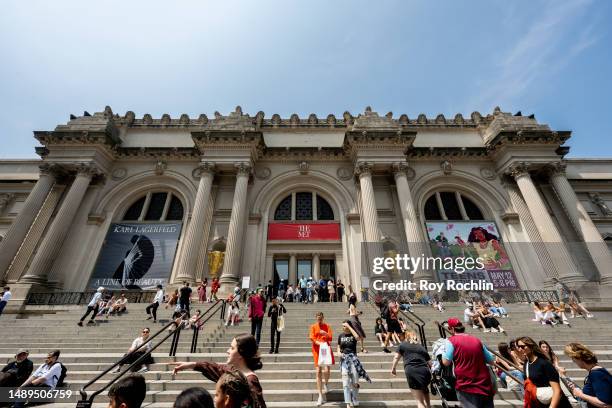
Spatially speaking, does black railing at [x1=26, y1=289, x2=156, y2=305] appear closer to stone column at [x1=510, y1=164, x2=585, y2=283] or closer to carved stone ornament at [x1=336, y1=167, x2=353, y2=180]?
carved stone ornament at [x1=336, y1=167, x2=353, y2=180]

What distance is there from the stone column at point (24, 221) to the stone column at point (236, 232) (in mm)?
11639

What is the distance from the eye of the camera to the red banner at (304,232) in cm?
1847

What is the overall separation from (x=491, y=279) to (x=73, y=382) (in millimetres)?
18786

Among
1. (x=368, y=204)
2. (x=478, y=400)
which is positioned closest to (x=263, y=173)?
(x=368, y=204)

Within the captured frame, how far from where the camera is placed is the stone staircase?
17.5 ft

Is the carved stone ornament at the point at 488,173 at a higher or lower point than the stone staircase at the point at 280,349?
higher

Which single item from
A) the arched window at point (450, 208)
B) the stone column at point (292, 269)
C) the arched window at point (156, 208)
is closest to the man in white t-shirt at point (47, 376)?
the stone column at point (292, 269)

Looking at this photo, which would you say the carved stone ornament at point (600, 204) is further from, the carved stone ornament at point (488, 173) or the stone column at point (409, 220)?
the stone column at point (409, 220)

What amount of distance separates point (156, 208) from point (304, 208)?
10398 millimetres

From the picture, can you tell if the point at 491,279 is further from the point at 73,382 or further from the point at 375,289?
the point at 73,382

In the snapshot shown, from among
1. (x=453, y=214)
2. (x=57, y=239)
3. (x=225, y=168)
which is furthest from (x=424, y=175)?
(x=57, y=239)

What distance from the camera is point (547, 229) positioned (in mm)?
16344

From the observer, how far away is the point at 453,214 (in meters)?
19.7

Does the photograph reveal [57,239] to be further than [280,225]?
No
